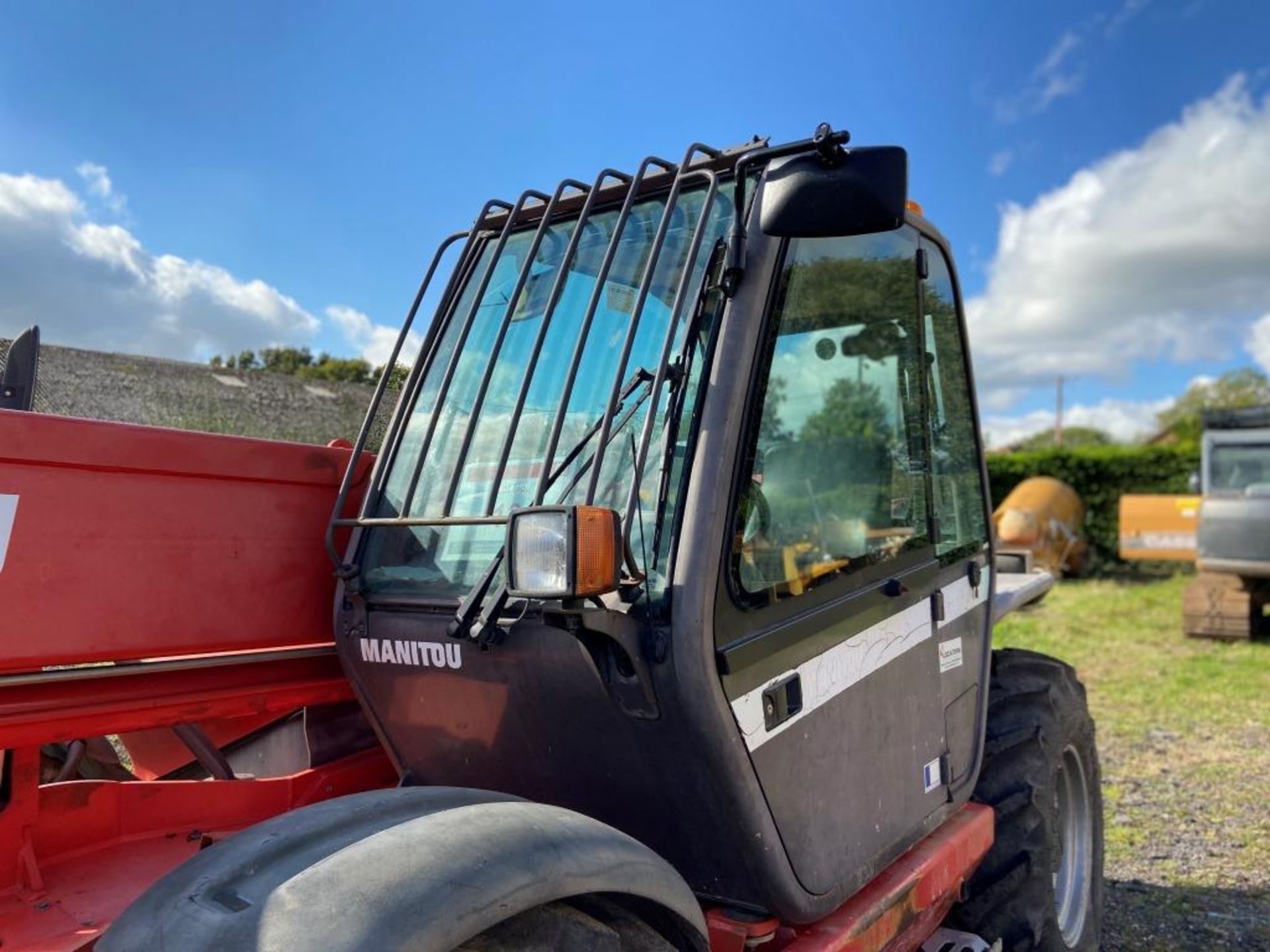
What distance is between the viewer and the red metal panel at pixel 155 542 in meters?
1.80

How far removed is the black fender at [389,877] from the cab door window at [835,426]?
616 millimetres

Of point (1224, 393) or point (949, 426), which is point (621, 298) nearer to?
point (949, 426)

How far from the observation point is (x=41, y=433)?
1.80m

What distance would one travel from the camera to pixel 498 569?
6.56 ft

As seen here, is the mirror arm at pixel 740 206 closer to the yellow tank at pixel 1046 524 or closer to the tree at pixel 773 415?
the tree at pixel 773 415

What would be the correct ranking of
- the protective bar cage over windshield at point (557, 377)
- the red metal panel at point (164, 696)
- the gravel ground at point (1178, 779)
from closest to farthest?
the red metal panel at point (164, 696)
the protective bar cage over windshield at point (557, 377)
the gravel ground at point (1178, 779)

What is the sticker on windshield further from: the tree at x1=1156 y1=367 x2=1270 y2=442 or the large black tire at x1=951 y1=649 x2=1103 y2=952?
the tree at x1=1156 y1=367 x2=1270 y2=442

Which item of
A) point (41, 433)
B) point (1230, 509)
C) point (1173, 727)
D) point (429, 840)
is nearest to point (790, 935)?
point (429, 840)

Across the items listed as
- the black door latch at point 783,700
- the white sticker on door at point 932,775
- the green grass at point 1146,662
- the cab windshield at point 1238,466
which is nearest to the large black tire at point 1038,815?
the white sticker on door at point 932,775

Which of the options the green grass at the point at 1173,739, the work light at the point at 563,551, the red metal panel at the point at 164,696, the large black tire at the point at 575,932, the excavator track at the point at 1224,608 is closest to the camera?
the large black tire at the point at 575,932

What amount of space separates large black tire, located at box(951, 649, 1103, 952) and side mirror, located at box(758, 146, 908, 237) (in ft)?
6.29

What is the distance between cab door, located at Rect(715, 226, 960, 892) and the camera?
2.07 m

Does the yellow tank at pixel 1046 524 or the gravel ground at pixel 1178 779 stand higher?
the yellow tank at pixel 1046 524

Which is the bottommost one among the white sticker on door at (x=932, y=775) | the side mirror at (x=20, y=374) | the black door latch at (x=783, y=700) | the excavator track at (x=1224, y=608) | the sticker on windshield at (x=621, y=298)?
the excavator track at (x=1224, y=608)
